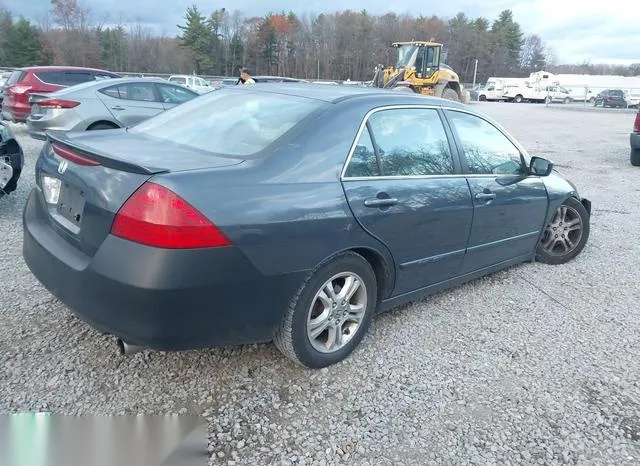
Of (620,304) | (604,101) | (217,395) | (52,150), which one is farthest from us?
(604,101)

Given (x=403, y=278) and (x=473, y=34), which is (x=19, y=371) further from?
(x=473, y=34)

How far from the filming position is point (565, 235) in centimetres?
483

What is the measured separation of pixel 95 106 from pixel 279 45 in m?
84.6

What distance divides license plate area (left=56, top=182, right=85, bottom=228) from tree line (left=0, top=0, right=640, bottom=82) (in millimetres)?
66639

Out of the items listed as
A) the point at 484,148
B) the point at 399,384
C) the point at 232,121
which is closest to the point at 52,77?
the point at 232,121

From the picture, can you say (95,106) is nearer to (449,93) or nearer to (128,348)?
(128,348)

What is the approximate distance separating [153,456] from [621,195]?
27.0 ft

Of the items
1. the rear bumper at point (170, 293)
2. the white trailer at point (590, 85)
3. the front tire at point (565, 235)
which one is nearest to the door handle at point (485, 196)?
the front tire at point (565, 235)

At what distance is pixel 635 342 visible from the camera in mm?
3418

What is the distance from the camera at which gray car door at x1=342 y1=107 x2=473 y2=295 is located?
9.50 ft

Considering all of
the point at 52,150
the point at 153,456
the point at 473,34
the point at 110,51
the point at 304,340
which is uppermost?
the point at 473,34

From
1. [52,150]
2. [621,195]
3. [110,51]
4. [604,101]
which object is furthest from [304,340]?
[110,51]

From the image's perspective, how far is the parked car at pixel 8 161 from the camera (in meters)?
5.24

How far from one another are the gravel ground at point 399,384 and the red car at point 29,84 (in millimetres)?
8583
